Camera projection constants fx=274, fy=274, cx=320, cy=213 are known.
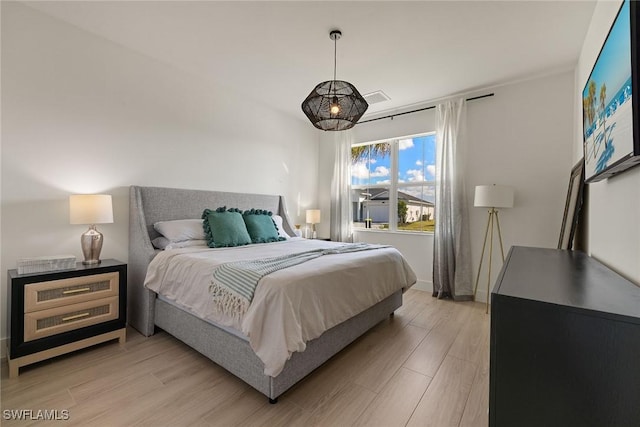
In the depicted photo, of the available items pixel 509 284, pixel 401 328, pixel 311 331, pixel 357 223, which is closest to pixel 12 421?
pixel 311 331

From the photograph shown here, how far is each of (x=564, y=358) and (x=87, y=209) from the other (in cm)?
295

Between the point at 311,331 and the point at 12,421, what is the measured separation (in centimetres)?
164

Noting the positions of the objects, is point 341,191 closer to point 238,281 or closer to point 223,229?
point 223,229

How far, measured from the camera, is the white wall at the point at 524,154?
3.01 meters

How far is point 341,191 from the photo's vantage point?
4.66 m

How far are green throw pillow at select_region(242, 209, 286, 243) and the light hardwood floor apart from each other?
4.29ft

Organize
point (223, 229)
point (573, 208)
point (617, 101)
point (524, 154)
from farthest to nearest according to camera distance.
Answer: point (524, 154), point (223, 229), point (573, 208), point (617, 101)

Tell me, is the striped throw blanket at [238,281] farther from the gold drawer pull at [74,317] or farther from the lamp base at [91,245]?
the lamp base at [91,245]

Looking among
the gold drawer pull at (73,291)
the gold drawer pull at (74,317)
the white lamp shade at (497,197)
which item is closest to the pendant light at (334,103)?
the white lamp shade at (497,197)

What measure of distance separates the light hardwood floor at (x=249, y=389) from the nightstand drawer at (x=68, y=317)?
0.25 metres

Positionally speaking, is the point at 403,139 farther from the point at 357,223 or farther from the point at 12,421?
the point at 12,421

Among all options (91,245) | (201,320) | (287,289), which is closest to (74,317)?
(91,245)

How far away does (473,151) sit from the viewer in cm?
355

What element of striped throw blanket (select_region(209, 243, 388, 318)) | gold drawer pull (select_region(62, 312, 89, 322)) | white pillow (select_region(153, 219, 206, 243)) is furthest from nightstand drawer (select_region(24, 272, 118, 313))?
striped throw blanket (select_region(209, 243, 388, 318))
